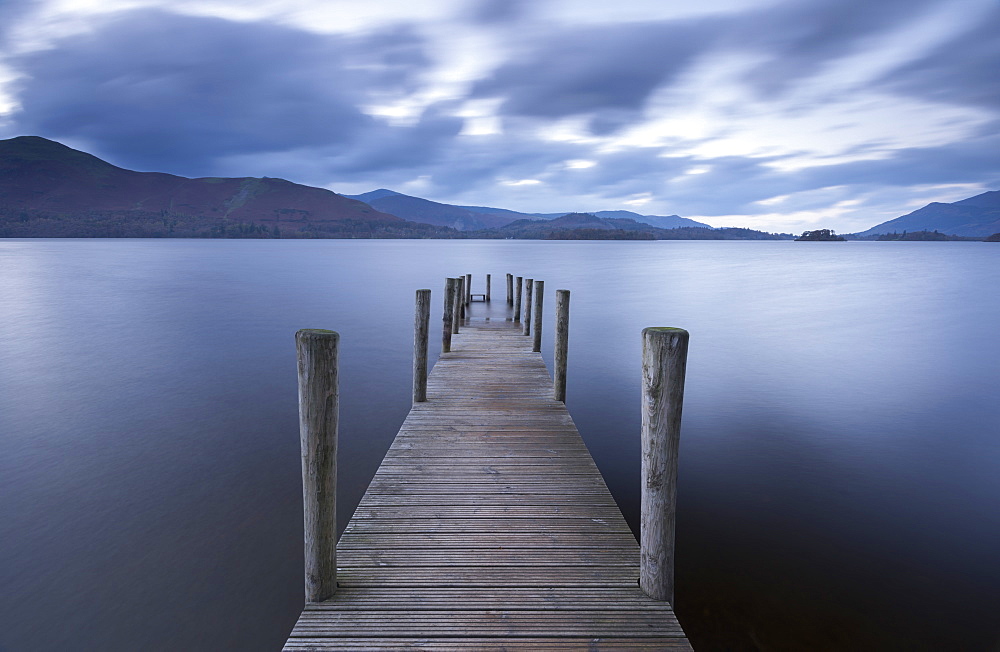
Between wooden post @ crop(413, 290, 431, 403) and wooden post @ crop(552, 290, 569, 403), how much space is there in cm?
216

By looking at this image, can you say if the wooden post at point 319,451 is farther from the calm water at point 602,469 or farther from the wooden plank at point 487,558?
the calm water at point 602,469

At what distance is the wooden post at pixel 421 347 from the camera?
8.29m

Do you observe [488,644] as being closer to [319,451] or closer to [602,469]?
[319,451]

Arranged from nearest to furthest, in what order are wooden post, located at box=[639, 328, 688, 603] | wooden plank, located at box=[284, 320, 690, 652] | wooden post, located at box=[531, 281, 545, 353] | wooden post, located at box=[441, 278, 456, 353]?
1. wooden plank, located at box=[284, 320, 690, 652]
2. wooden post, located at box=[639, 328, 688, 603]
3. wooden post, located at box=[531, 281, 545, 353]
4. wooden post, located at box=[441, 278, 456, 353]

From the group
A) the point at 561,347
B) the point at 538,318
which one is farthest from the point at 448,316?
the point at 561,347

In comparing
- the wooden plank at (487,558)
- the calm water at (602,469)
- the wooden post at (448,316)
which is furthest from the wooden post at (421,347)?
the wooden post at (448,316)

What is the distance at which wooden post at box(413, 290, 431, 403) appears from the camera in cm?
829

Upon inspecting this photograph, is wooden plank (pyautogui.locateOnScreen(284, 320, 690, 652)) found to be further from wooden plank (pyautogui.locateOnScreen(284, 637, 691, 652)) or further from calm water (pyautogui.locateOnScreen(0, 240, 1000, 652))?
calm water (pyautogui.locateOnScreen(0, 240, 1000, 652))

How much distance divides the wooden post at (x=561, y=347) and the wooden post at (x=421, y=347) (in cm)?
216

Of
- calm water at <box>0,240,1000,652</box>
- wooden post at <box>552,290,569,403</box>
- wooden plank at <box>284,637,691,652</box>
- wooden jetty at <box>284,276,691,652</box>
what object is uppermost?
wooden post at <box>552,290,569,403</box>

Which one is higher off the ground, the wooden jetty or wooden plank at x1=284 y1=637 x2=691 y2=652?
the wooden jetty

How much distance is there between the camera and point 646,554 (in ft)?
12.2

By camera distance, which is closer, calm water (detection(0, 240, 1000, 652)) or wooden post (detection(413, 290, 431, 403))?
calm water (detection(0, 240, 1000, 652))

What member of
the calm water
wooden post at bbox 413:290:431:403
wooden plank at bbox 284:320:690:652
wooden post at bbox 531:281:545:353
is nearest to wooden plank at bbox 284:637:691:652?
wooden plank at bbox 284:320:690:652
